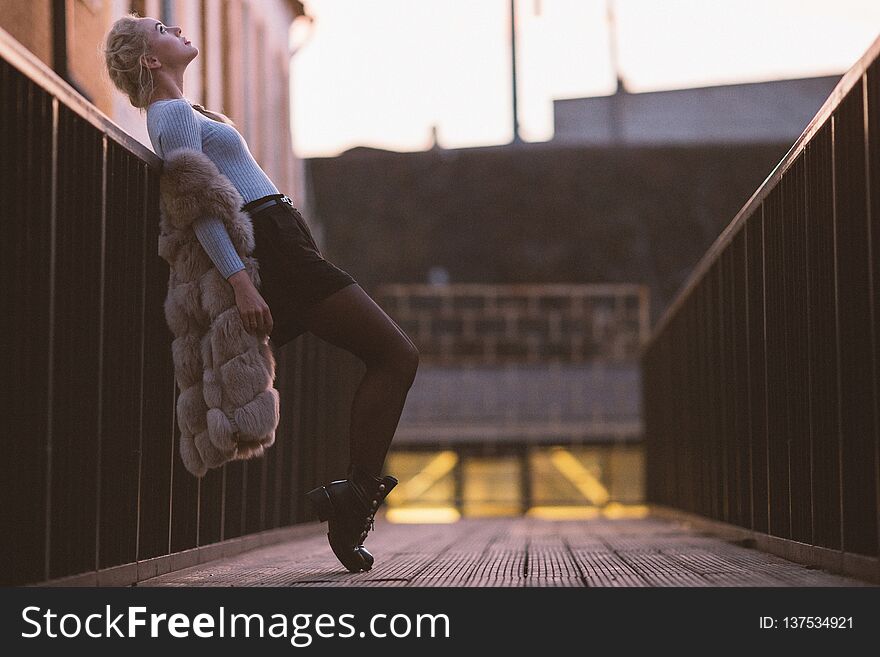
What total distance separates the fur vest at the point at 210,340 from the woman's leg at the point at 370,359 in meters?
0.17

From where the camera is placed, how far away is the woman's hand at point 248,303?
2773mm

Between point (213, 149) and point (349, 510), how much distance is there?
883mm

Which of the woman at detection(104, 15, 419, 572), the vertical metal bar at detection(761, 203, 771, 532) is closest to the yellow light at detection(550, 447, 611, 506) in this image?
the vertical metal bar at detection(761, 203, 771, 532)

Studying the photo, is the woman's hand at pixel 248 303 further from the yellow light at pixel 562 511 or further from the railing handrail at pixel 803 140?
the yellow light at pixel 562 511

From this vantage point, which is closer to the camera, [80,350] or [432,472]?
[80,350]

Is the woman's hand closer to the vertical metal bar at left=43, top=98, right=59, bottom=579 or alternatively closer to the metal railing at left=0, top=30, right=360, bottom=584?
the metal railing at left=0, top=30, right=360, bottom=584

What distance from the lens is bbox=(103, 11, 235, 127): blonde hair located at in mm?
2918

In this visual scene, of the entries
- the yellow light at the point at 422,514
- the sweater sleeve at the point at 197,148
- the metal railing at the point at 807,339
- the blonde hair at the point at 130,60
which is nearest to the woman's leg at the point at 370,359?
the sweater sleeve at the point at 197,148

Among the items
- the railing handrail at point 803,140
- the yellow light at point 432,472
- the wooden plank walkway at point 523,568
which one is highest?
the railing handrail at point 803,140

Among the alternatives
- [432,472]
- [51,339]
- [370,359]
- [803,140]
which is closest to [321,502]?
[370,359]

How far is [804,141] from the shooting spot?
9.51 feet

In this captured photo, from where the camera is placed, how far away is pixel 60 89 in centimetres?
231

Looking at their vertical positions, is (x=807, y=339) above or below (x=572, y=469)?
above

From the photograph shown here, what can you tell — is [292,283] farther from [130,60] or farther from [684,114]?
[684,114]
